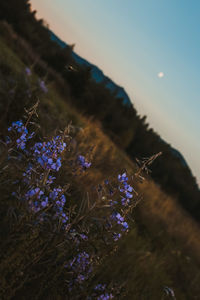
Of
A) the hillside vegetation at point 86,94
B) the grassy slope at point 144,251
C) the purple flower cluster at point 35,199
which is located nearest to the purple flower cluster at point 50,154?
the purple flower cluster at point 35,199

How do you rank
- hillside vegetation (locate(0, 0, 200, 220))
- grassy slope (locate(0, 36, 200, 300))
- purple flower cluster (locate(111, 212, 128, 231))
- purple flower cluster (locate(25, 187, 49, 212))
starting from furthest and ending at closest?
hillside vegetation (locate(0, 0, 200, 220)) < grassy slope (locate(0, 36, 200, 300)) < purple flower cluster (locate(111, 212, 128, 231)) < purple flower cluster (locate(25, 187, 49, 212))

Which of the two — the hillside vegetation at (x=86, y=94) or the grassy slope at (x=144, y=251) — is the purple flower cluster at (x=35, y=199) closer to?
the grassy slope at (x=144, y=251)

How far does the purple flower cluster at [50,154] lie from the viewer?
51.1 inches

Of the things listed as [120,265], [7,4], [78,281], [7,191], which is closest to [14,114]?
[7,191]

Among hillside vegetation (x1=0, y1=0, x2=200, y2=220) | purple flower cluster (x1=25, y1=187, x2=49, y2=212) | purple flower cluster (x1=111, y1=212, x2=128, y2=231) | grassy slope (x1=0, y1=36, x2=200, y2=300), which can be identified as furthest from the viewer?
hillside vegetation (x1=0, y1=0, x2=200, y2=220)

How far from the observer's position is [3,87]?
520 cm

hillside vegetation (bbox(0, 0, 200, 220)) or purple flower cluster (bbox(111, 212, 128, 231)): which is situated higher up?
hillside vegetation (bbox(0, 0, 200, 220))

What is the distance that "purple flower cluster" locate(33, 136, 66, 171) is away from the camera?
1.30 metres

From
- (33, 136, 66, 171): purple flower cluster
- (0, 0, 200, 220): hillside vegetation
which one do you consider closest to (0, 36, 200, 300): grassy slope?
(33, 136, 66, 171): purple flower cluster

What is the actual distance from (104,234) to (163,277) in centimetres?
281

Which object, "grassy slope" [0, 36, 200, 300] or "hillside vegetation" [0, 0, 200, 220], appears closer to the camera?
"grassy slope" [0, 36, 200, 300]

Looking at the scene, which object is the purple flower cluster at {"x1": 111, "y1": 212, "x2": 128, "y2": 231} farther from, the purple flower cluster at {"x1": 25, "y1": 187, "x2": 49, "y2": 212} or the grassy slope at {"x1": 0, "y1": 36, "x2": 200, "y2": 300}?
the purple flower cluster at {"x1": 25, "y1": 187, "x2": 49, "y2": 212}

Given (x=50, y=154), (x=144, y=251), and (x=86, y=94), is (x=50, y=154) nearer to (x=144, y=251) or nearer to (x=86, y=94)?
(x=144, y=251)

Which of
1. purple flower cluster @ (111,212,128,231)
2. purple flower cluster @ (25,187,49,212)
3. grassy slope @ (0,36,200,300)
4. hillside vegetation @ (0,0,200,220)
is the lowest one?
grassy slope @ (0,36,200,300)
